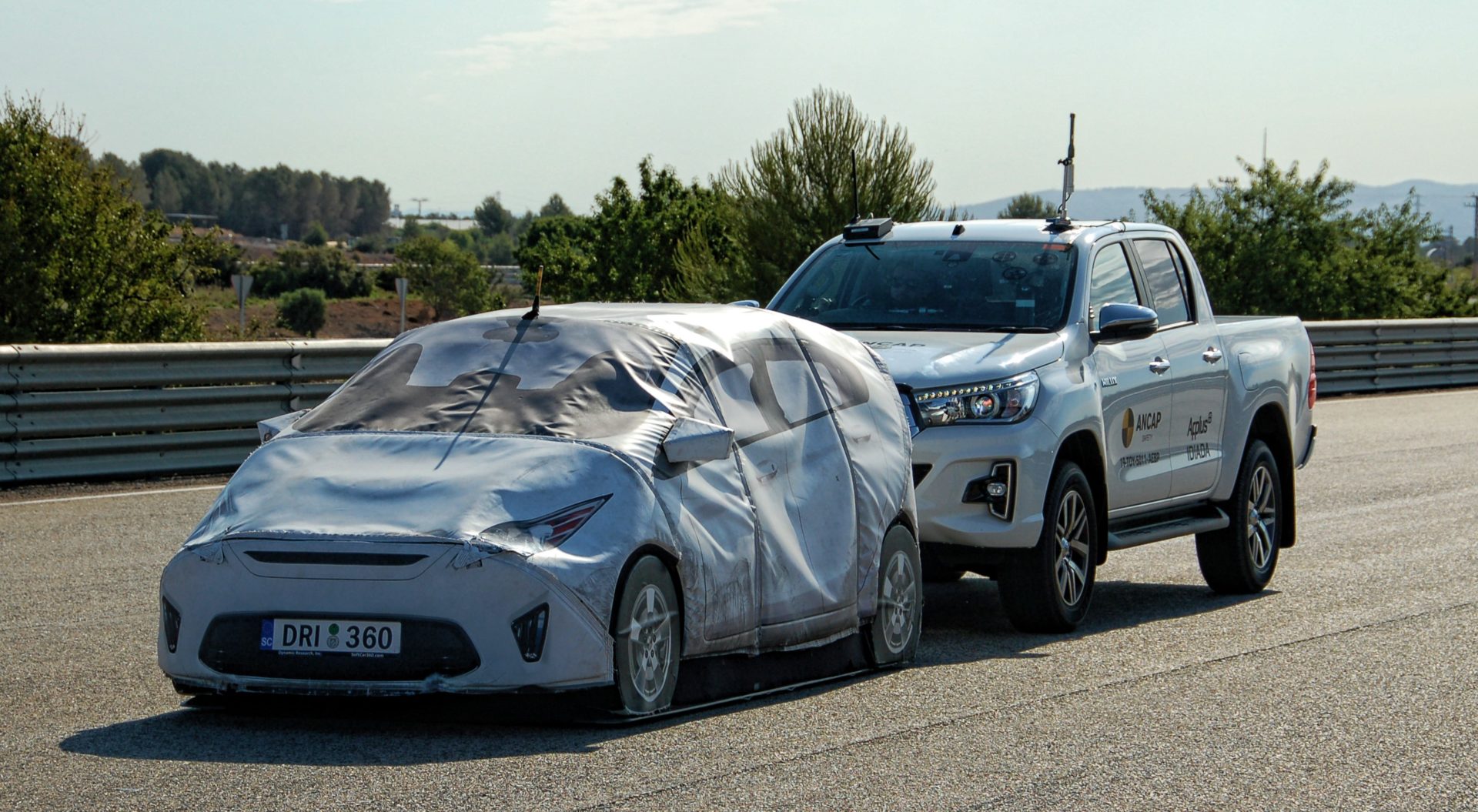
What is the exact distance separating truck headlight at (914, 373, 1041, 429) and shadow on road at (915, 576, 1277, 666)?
1.04 m

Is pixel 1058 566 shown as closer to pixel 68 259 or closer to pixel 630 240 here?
pixel 68 259

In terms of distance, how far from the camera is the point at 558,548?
242 inches

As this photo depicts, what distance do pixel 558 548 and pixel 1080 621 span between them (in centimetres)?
393

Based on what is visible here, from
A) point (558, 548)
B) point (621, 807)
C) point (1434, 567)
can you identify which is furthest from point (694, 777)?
point (1434, 567)

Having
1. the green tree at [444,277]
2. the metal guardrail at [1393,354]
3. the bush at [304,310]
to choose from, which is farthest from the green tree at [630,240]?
the green tree at [444,277]

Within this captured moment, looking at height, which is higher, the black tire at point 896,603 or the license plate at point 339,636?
the license plate at point 339,636

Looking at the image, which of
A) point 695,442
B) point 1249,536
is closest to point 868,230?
point 1249,536

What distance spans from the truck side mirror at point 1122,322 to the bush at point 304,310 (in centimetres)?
13899

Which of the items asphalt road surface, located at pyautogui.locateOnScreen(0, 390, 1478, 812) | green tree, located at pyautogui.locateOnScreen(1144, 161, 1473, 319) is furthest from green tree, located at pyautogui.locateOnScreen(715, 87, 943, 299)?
asphalt road surface, located at pyautogui.locateOnScreen(0, 390, 1478, 812)

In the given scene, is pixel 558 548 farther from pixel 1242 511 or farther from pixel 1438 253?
pixel 1438 253

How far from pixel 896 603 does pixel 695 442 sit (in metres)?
1.73

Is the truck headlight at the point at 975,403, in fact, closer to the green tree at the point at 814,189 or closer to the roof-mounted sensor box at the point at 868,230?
the roof-mounted sensor box at the point at 868,230

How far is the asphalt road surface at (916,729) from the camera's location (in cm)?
556

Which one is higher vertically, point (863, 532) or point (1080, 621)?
point (863, 532)
